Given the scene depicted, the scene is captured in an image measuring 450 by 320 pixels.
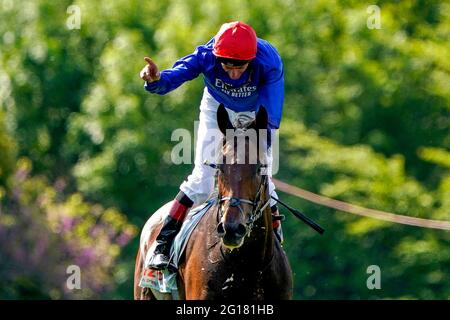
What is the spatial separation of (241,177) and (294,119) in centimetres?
2735

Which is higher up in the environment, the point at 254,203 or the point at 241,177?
the point at 241,177

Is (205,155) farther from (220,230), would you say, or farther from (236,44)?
(220,230)

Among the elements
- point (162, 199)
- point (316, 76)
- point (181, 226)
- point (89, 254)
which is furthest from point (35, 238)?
point (181, 226)

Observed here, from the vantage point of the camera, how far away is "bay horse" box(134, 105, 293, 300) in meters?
11.2

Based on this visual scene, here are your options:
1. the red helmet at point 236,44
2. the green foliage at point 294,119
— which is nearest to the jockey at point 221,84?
the red helmet at point 236,44

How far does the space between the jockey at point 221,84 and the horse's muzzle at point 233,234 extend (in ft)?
3.48

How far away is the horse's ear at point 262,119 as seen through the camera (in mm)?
11508

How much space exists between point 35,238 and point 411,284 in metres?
9.83

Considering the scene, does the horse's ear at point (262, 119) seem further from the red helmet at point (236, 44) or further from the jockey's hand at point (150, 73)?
the jockey's hand at point (150, 73)

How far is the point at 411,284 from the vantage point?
35.2 metres

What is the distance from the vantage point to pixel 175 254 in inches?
503

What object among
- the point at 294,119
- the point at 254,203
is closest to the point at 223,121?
the point at 254,203

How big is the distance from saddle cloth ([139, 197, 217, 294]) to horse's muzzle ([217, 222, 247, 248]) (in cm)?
134

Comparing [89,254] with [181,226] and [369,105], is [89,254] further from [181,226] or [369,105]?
[181,226]
